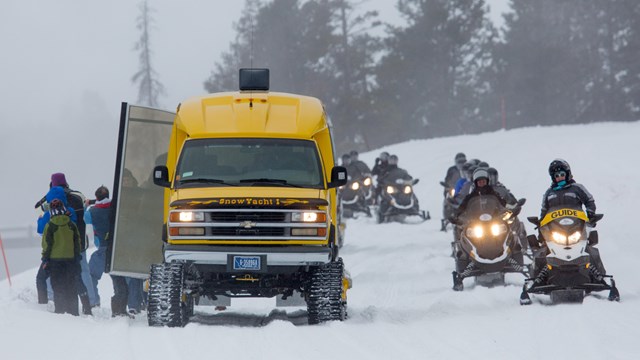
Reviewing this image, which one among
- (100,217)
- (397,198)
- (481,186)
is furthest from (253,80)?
(397,198)

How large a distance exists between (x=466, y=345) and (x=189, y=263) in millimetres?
3730

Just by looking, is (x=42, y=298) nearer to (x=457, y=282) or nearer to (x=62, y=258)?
(x=62, y=258)

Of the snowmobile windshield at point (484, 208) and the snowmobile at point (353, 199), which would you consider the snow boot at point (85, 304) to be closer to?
the snowmobile windshield at point (484, 208)

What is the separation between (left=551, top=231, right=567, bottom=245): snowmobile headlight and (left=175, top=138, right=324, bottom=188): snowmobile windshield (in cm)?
291

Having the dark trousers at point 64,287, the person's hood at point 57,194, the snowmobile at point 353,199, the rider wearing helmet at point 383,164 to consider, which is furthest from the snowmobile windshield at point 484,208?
the snowmobile at point 353,199

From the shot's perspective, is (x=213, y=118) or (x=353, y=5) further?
(x=353, y=5)

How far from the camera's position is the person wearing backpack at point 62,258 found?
14.8m

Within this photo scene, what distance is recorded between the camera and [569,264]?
13008 millimetres

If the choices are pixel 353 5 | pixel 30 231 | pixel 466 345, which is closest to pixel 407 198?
pixel 466 345

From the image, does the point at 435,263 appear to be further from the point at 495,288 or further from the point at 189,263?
the point at 189,263

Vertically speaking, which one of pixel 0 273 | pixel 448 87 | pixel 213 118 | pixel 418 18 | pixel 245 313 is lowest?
pixel 0 273

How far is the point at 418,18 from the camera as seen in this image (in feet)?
264

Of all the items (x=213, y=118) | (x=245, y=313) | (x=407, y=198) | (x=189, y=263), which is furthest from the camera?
(x=407, y=198)

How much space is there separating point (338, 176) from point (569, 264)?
2.99 meters
